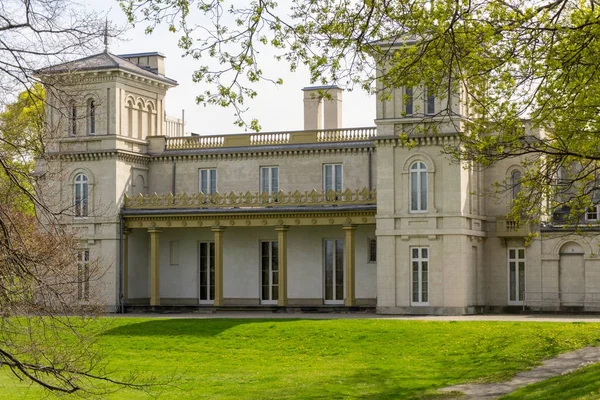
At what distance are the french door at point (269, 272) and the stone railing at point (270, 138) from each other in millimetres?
4528

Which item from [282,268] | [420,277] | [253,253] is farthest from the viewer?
[253,253]

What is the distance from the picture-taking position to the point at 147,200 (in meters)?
48.0

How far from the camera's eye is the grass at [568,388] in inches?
873

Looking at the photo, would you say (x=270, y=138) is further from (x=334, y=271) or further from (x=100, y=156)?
(x=100, y=156)

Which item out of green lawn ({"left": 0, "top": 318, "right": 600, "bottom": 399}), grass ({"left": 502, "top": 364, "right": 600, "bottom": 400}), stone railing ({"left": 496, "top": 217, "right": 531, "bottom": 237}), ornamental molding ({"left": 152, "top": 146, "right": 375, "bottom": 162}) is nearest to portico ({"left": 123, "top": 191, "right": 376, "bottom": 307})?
ornamental molding ({"left": 152, "top": 146, "right": 375, "bottom": 162})

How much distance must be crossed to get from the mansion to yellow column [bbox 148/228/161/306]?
0.29 feet

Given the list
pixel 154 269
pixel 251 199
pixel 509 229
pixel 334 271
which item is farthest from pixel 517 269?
pixel 154 269

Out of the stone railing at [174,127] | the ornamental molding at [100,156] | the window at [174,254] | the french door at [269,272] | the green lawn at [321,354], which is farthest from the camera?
the stone railing at [174,127]

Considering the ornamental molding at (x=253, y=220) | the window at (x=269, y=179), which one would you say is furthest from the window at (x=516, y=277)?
the window at (x=269, y=179)

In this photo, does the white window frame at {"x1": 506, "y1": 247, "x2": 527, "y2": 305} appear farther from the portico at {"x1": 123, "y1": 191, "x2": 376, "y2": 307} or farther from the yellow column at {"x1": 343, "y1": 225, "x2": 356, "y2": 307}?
the yellow column at {"x1": 343, "y1": 225, "x2": 356, "y2": 307}

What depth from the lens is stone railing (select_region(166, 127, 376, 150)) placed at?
47.4 metres

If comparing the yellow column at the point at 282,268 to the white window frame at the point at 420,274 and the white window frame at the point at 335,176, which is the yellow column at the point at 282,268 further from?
the white window frame at the point at 420,274

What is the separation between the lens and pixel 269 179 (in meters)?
49.0

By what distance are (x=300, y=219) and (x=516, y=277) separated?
897 cm
